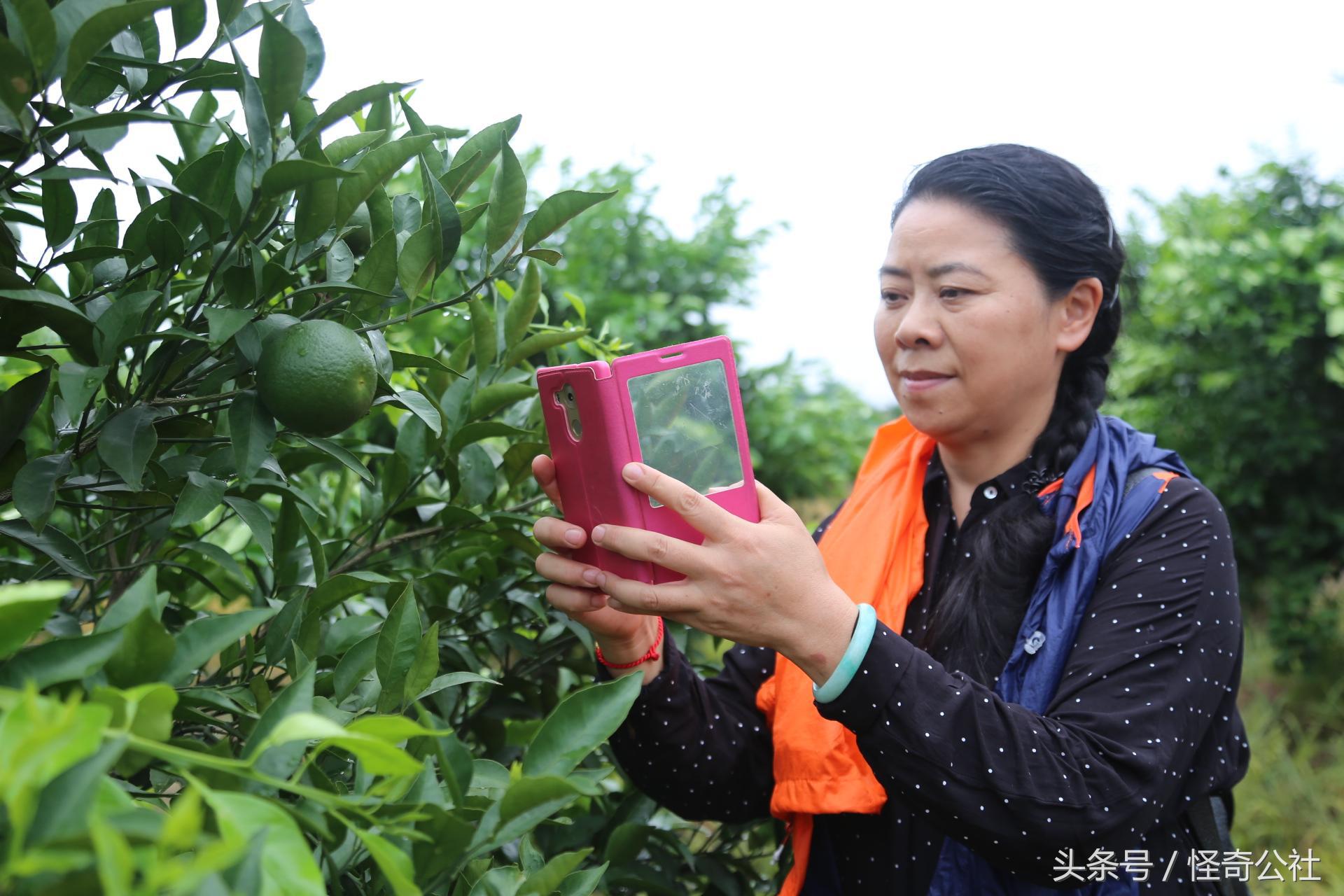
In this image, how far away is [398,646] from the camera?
72cm

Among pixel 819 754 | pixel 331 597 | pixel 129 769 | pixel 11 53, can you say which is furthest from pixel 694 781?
pixel 11 53

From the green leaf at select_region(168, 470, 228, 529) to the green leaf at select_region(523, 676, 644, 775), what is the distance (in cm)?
30

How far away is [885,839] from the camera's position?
4.41 feet

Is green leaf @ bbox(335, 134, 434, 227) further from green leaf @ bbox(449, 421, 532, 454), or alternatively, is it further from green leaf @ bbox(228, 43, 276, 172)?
green leaf @ bbox(449, 421, 532, 454)

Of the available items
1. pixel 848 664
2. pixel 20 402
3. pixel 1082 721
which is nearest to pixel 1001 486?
pixel 1082 721

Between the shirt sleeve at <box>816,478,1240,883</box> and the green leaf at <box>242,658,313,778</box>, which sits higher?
the green leaf at <box>242,658,313,778</box>

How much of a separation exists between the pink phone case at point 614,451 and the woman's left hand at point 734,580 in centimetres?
2

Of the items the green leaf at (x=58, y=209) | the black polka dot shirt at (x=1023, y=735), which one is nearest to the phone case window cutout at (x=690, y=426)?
the black polka dot shirt at (x=1023, y=735)

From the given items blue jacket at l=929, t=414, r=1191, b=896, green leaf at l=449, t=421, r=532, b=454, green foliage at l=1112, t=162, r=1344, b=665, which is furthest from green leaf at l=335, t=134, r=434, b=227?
green foliage at l=1112, t=162, r=1344, b=665

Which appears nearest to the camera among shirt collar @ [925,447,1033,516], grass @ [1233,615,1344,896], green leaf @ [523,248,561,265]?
green leaf @ [523,248,561,265]

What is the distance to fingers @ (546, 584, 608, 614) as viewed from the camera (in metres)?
1.11

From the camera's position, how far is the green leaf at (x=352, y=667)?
2.44ft

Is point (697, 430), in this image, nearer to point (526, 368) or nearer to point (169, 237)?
point (526, 368)

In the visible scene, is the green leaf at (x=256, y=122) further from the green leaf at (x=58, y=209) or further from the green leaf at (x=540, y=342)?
the green leaf at (x=540, y=342)
